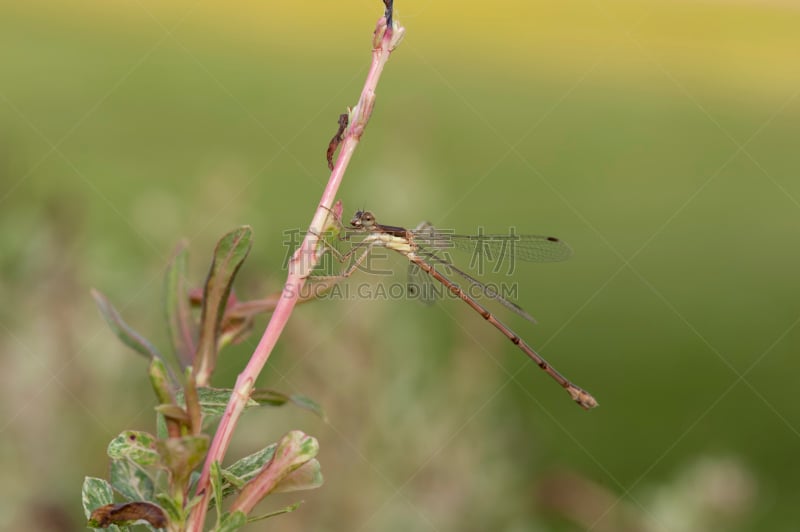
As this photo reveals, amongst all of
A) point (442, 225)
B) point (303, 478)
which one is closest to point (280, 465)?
point (303, 478)

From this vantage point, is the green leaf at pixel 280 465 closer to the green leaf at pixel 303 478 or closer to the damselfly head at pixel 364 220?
the green leaf at pixel 303 478

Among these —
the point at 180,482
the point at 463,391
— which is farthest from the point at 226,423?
the point at 463,391

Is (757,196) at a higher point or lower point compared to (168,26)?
higher

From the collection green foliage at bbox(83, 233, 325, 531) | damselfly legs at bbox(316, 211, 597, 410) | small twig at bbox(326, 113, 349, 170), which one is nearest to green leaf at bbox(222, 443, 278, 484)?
green foliage at bbox(83, 233, 325, 531)

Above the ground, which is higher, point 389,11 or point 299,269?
point 389,11

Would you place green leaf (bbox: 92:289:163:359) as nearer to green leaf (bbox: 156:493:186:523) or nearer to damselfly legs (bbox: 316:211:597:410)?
green leaf (bbox: 156:493:186:523)

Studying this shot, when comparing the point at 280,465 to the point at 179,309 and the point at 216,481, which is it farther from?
the point at 179,309

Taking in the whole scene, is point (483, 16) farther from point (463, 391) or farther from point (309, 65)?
point (463, 391)

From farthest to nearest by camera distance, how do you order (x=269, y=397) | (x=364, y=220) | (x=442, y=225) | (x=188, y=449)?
1. (x=442, y=225)
2. (x=364, y=220)
3. (x=269, y=397)
4. (x=188, y=449)
